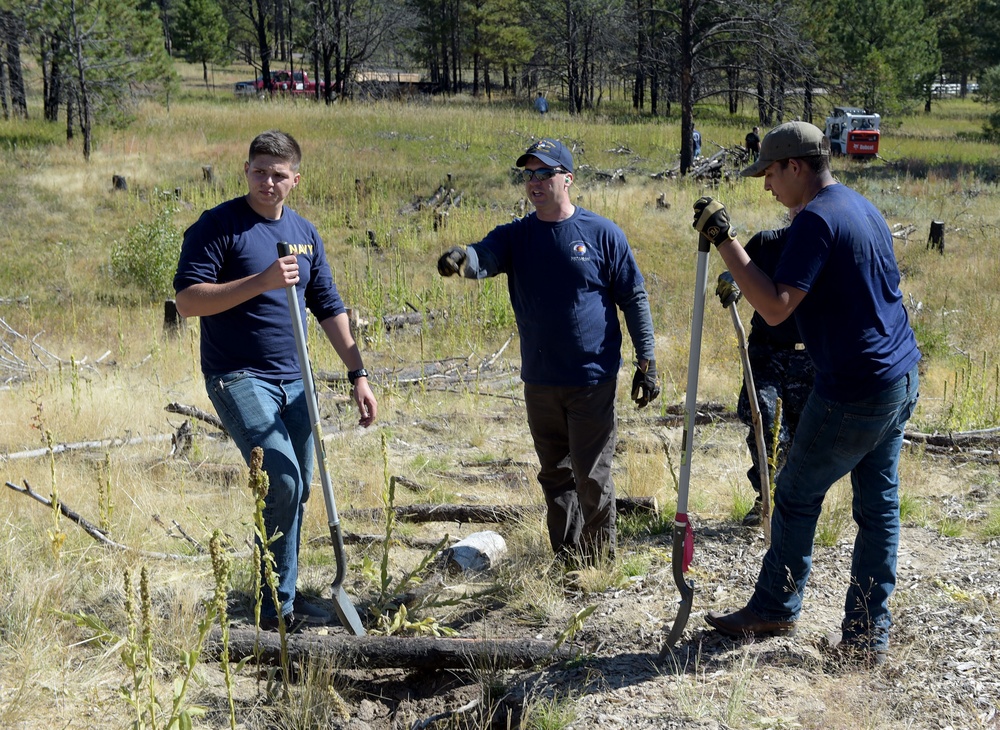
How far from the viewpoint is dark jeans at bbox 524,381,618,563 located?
4105 mm

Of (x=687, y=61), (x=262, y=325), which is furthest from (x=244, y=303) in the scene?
(x=687, y=61)

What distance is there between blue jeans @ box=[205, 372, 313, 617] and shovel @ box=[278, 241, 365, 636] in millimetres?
122

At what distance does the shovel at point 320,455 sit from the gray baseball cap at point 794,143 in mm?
1791

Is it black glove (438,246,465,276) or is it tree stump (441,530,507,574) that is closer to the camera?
Answer: black glove (438,246,465,276)

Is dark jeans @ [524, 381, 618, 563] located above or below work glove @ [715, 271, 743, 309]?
below

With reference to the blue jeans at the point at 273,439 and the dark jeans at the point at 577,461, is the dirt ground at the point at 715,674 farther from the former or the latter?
the blue jeans at the point at 273,439

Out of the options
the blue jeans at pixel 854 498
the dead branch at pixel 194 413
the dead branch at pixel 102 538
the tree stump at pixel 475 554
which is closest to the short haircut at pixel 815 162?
the blue jeans at pixel 854 498

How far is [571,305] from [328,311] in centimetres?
107

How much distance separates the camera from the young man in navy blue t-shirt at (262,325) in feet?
11.4

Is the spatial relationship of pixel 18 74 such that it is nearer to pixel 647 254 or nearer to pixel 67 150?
pixel 67 150

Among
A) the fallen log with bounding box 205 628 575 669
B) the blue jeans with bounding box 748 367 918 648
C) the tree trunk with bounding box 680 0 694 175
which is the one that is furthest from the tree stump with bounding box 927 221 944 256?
the fallen log with bounding box 205 628 575 669

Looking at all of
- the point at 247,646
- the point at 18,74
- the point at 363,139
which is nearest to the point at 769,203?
the point at 363,139

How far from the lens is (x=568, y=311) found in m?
4.02

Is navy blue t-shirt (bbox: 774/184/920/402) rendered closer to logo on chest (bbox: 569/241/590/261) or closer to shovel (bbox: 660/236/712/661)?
shovel (bbox: 660/236/712/661)
